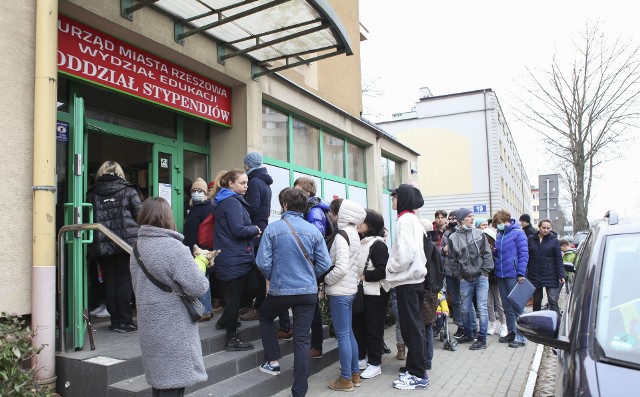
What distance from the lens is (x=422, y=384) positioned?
511 cm

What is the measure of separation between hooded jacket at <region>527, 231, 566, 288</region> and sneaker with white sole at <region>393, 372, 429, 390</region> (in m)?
3.40

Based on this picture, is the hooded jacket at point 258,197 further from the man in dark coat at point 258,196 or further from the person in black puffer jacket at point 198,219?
the person in black puffer jacket at point 198,219

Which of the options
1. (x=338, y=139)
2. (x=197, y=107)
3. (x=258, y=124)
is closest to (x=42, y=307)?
(x=197, y=107)

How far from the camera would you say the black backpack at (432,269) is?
5449 millimetres

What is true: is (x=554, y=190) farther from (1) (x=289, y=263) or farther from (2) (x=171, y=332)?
(2) (x=171, y=332)

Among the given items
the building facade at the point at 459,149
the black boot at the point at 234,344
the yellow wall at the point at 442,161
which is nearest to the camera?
the black boot at the point at 234,344

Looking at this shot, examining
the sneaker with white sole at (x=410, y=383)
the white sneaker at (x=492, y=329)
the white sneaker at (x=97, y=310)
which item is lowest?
the white sneaker at (x=492, y=329)

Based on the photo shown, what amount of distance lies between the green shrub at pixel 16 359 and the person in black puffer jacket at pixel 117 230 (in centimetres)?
113

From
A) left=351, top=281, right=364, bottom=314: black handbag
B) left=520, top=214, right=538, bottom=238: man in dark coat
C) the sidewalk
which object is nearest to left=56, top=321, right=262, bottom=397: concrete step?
the sidewalk

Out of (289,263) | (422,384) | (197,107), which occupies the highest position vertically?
(197,107)

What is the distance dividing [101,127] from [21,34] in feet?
5.44

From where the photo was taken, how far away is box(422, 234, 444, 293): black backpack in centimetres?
545

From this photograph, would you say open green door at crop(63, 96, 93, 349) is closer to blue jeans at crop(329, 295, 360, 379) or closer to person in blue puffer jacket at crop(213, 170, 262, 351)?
person in blue puffer jacket at crop(213, 170, 262, 351)

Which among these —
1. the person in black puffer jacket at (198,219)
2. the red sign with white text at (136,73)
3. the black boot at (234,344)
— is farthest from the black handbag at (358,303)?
the red sign with white text at (136,73)
